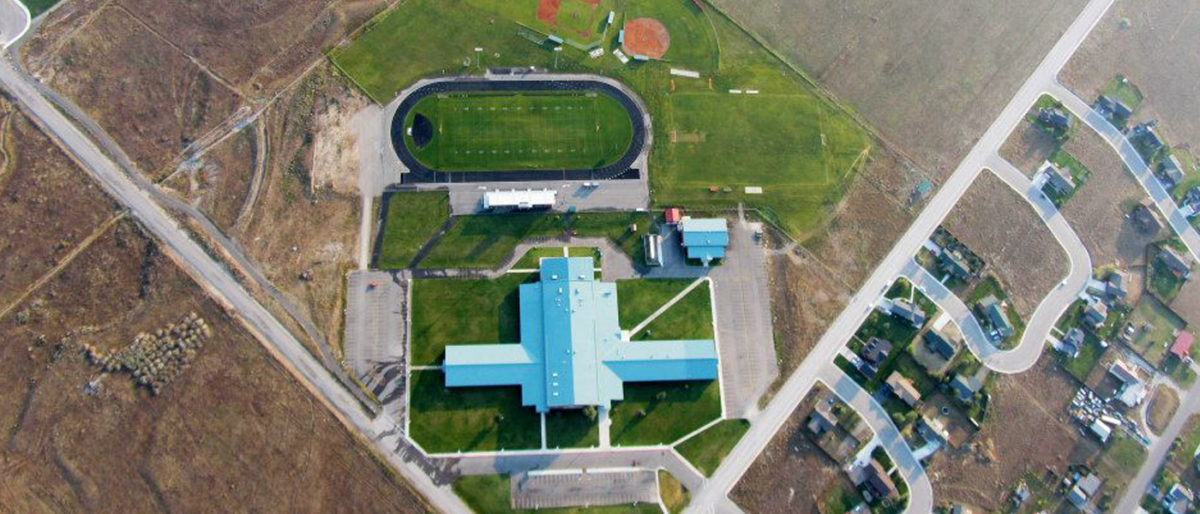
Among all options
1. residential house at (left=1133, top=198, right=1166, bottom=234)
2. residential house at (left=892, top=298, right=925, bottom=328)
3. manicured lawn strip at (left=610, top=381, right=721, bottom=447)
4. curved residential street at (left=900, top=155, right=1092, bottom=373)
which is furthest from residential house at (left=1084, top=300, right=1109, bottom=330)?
manicured lawn strip at (left=610, top=381, right=721, bottom=447)

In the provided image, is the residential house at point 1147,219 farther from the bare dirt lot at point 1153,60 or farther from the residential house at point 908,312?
the residential house at point 908,312

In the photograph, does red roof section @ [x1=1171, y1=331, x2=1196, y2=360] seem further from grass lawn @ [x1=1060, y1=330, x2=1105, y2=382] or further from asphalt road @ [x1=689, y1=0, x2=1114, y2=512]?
asphalt road @ [x1=689, y1=0, x2=1114, y2=512]

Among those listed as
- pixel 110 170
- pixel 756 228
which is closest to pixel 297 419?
pixel 110 170

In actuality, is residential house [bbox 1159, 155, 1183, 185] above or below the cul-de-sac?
above

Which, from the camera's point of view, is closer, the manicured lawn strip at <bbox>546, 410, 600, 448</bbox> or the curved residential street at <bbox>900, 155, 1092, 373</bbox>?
the manicured lawn strip at <bbox>546, 410, 600, 448</bbox>

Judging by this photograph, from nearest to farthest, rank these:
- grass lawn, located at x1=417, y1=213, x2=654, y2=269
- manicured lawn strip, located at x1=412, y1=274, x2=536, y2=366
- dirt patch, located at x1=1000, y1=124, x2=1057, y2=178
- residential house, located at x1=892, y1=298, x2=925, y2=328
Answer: manicured lawn strip, located at x1=412, y1=274, x2=536, y2=366 < grass lawn, located at x1=417, y1=213, x2=654, y2=269 < residential house, located at x1=892, y1=298, x2=925, y2=328 < dirt patch, located at x1=1000, y1=124, x2=1057, y2=178

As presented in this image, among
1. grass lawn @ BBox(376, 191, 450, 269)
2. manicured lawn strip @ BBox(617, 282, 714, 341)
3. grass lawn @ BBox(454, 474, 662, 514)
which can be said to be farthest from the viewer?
grass lawn @ BBox(376, 191, 450, 269)
